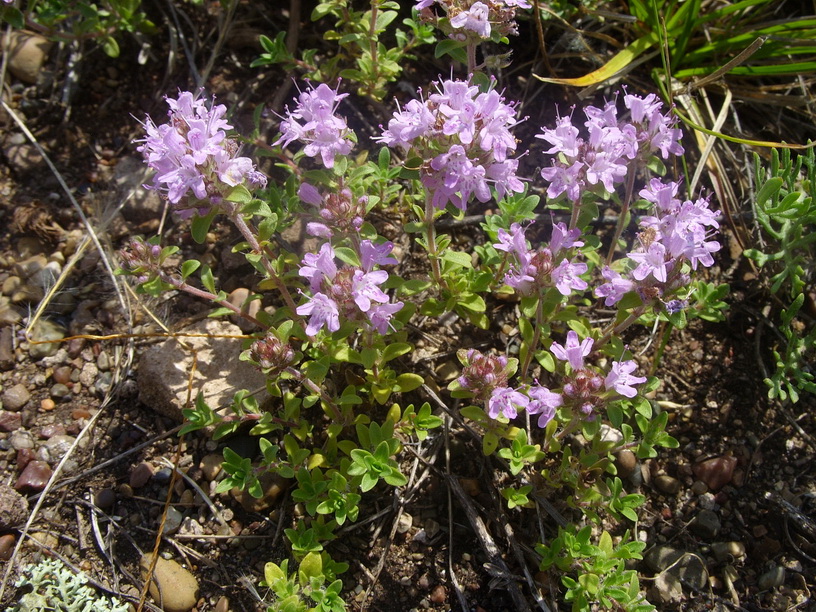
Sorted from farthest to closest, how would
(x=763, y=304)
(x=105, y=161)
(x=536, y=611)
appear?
(x=105, y=161) → (x=763, y=304) → (x=536, y=611)

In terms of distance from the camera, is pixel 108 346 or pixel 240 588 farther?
pixel 108 346

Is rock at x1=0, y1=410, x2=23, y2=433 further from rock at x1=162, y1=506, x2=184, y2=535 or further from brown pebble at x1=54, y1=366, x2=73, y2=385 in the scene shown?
rock at x1=162, y1=506, x2=184, y2=535

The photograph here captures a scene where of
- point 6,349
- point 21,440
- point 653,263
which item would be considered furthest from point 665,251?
point 6,349

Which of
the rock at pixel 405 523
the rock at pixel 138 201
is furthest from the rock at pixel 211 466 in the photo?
the rock at pixel 138 201

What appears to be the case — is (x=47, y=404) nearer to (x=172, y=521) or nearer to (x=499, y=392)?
(x=172, y=521)

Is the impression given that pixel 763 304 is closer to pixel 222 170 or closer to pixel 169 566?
pixel 222 170

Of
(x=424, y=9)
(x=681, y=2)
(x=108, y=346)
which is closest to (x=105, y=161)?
(x=108, y=346)
